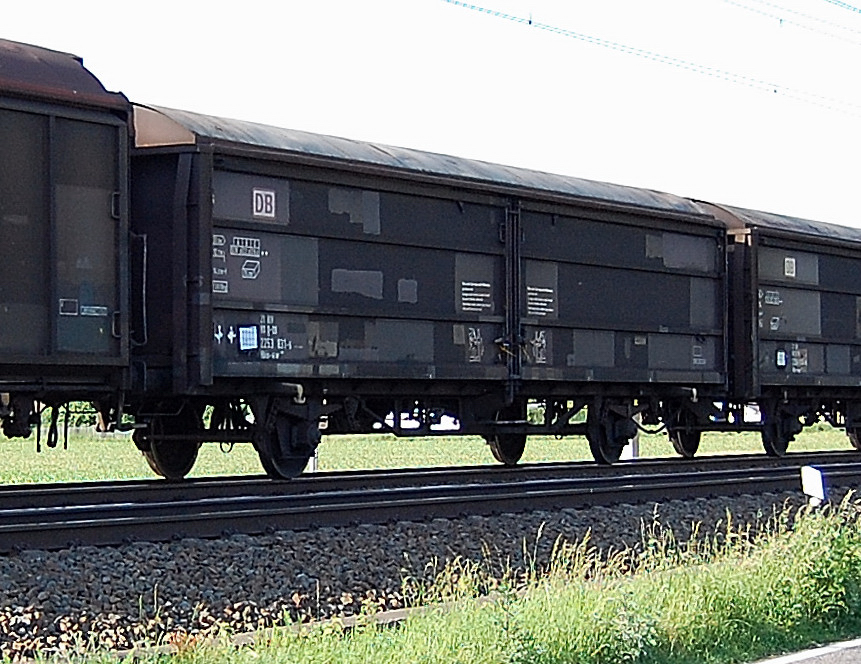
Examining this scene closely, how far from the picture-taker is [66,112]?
40.8ft

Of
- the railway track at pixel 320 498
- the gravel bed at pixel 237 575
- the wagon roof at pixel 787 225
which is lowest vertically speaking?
the gravel bed at pixel 237 575

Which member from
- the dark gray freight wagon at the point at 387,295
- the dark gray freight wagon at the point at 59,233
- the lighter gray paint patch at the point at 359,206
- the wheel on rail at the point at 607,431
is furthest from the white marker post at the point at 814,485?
the wheel on rail at the point at 607,431

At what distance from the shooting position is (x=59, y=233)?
12477 millimetres

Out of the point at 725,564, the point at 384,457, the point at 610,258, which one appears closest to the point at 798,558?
the point at 725,564

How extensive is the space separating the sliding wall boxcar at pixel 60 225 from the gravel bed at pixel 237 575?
2750 mm

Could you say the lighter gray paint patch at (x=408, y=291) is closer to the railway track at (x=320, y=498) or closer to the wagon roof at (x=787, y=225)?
the railway track at (x=320, y=498)

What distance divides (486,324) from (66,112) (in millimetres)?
6214

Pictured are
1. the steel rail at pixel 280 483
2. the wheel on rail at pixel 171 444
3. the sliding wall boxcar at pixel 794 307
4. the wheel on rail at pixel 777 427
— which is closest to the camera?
the steel rail at pixel 280 483

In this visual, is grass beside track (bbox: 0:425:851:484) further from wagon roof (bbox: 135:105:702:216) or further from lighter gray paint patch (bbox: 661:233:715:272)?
wagon roof (bbox: 135:105:702:216)

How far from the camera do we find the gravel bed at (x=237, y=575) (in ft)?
27.7

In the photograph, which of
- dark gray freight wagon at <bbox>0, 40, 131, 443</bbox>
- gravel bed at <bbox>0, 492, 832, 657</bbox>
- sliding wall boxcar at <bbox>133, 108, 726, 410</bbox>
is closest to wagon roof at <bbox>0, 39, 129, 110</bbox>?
dark gray freight wagon at <bbox>0, 40, 131, 443</bbox>

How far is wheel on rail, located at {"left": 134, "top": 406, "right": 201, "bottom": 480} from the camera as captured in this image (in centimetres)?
1565

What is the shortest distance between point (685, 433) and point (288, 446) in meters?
8.94

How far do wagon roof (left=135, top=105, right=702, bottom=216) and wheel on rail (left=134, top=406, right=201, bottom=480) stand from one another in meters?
3.09
